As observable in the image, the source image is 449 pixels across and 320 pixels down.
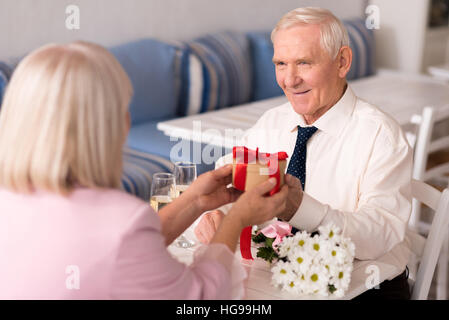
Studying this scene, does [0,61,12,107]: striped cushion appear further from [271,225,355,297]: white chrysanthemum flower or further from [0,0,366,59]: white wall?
[271,225,355,297]: white chrysanthemum flower

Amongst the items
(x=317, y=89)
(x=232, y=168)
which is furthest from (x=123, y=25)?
(x=232, y=168)

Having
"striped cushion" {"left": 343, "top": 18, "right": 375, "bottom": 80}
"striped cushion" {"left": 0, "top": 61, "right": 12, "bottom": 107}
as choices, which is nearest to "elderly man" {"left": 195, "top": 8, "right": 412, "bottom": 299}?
"striped cushion" {"left": 0, "top": 61, "right": 12, "bottom": 107}

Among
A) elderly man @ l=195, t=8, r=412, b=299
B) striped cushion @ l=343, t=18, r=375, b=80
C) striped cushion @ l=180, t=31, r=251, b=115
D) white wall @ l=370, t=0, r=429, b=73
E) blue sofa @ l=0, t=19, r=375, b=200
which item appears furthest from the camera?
white wall @ l=370, t=0, r=429, b=73

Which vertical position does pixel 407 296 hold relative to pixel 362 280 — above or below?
below

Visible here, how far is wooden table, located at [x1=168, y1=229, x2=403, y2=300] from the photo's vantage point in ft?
4.47

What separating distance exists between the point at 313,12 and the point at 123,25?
226 centimetres

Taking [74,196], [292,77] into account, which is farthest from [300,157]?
[74,196]

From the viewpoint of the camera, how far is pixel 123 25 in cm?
384

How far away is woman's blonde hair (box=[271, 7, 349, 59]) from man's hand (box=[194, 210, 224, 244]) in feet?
1.81

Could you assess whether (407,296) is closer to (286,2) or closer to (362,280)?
(362,280)

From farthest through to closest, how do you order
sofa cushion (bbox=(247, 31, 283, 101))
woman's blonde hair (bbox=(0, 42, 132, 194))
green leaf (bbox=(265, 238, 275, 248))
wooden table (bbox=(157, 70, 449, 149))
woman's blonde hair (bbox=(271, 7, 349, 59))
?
1. sofa cushion (bbox=(247, 31, 283, 101))
2. wooden table (bbox=(157, 70, 449, 149))
3. woman's blonde hair (bbox=(271, 7, 349, 59))
4. green leaf (bbox=(265, 238, 275, 248))
5. woman's blonde hair (bbox=(0, 42, 132, 194))

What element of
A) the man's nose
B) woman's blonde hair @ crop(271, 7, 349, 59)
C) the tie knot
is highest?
woman's blonde hair @ crop(271, 7, 349, 59)

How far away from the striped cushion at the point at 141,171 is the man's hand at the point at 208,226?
52.1 inches

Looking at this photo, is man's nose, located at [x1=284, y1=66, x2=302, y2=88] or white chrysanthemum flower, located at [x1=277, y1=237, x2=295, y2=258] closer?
white chrysanthemum flower, located at [x1=277, y1=237, x2=295, y2=258]
